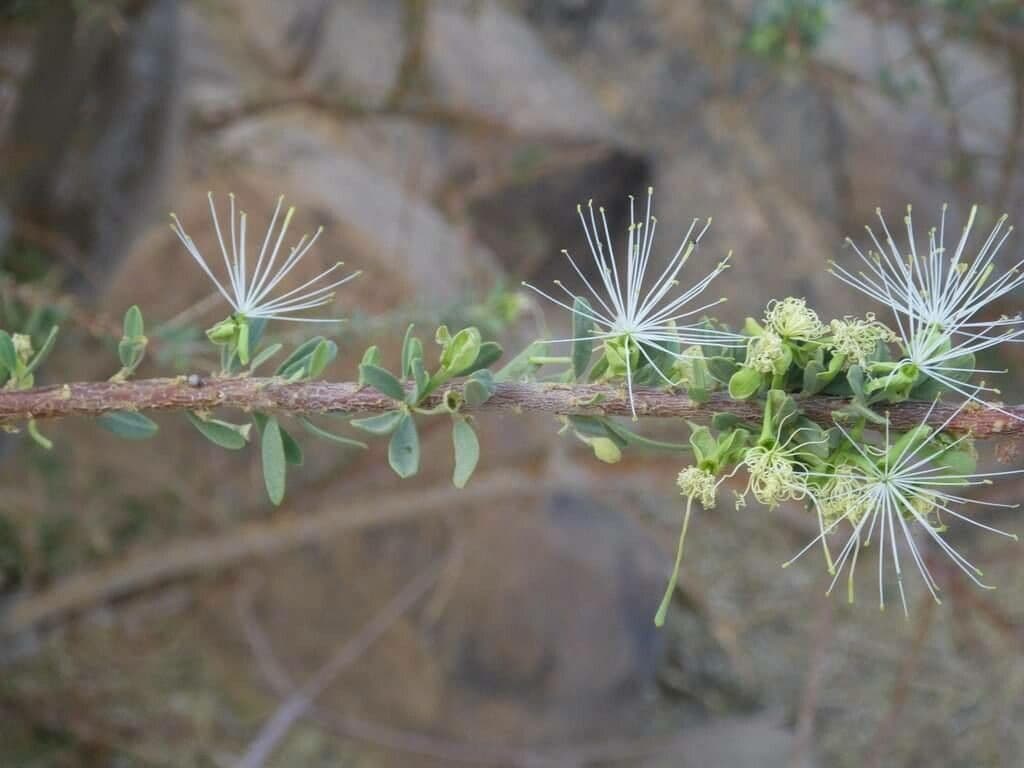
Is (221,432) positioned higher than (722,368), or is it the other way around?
(722,368)

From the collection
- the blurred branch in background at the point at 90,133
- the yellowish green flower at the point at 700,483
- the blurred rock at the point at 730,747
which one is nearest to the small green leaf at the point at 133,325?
the yellowish green flower at the point at 700,483

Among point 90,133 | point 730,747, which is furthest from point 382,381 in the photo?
point 730,747

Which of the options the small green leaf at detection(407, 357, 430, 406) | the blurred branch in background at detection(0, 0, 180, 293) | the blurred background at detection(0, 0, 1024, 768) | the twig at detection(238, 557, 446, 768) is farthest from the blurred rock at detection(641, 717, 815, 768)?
the small green leaf at detection(407, 357, 430, 406)

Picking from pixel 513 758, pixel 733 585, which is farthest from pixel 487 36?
pixel 513 758

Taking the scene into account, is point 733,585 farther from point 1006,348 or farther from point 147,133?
point 147,133

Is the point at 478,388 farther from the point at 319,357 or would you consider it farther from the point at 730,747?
the point at 730,747

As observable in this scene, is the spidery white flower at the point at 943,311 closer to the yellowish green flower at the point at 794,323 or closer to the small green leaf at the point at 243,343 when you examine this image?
the yellowish green flower at the point at 794,323
